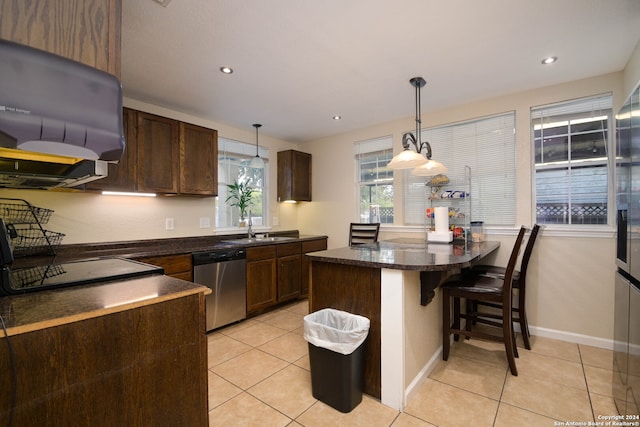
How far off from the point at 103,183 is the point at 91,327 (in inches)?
84.5

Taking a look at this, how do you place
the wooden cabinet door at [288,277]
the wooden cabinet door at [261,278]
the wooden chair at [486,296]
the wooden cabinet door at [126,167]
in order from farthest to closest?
the wooden cabinet door at [288,277] → the wooden cabinet door at [261,278] → the wooden cabinet door at [126,167] → the wooden chair at [486,296]

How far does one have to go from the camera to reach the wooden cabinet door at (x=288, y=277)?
374 cm

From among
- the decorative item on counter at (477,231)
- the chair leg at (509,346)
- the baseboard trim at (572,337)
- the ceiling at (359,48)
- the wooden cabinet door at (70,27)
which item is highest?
the ceiling at (359,48)

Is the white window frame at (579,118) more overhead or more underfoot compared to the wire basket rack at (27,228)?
more overhead

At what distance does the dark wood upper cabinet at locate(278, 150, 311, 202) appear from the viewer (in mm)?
4543

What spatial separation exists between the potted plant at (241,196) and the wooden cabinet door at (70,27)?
2646mm

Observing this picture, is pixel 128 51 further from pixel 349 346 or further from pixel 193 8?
pixel 349 346

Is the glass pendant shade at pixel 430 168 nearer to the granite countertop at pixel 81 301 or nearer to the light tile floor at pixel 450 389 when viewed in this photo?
the light tile floor at pixel 450 389

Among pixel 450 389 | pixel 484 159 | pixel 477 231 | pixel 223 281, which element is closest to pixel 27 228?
pixel 223 281

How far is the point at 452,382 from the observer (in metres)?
2.11

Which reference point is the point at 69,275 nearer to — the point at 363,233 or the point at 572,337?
the point at 363,233

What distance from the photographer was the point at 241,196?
158 inches

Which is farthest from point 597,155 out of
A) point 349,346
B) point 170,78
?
point 170,78

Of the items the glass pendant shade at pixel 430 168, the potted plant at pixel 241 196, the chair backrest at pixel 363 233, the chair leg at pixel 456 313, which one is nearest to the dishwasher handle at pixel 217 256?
the potted plant at pixel 241 196
